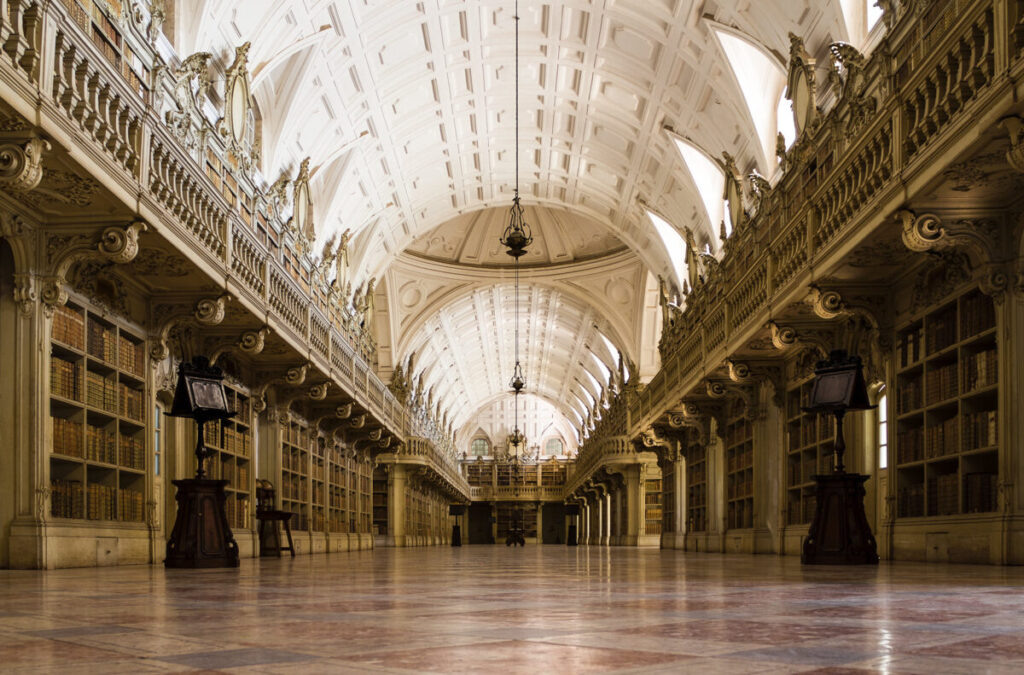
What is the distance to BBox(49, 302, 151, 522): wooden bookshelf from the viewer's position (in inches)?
413

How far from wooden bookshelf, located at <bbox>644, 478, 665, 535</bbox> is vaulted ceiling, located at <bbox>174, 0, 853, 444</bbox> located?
9.58 metres

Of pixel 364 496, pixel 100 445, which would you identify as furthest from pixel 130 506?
pixel 364 496

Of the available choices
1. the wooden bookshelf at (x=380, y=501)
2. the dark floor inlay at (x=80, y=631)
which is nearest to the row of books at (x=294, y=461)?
the wooden bookshelf at (x=380, y=501)

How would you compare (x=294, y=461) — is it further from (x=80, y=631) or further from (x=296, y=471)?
(x=80, y=631)

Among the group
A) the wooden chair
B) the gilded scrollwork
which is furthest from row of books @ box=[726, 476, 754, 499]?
the gilded scrollwork

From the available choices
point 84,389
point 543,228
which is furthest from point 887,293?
point 543,228

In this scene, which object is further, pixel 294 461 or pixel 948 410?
pixel 294 461

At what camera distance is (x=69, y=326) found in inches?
421

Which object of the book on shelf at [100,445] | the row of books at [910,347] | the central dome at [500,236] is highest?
the central dome at [500,236]

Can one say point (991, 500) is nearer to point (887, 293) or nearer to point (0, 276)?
point (887, 293)

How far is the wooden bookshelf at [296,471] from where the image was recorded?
2092cm

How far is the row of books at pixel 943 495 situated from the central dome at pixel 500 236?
26093 mm

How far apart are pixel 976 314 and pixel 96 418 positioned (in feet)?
31.2

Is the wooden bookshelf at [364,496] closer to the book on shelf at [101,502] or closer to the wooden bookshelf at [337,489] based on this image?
the wooden bookshelf at [337,489]
